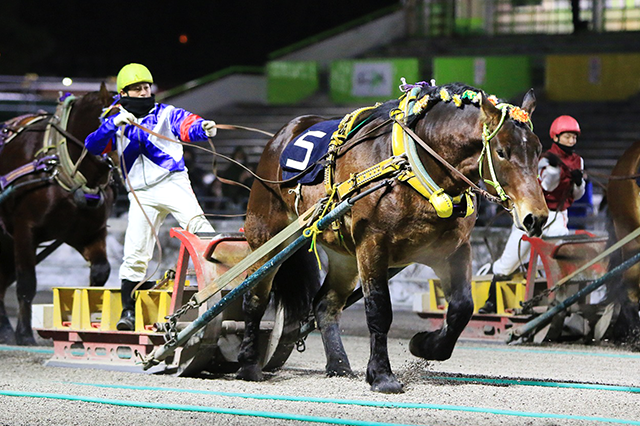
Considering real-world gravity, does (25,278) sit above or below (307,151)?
below

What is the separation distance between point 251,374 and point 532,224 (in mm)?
2340

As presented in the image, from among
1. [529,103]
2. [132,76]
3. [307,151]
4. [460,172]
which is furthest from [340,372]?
[132,76]

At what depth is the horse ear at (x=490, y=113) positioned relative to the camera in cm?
535

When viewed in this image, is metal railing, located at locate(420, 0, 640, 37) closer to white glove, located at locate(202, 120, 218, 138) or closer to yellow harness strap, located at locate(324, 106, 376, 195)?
white glove, located at locate(202, 120, 218, 138)

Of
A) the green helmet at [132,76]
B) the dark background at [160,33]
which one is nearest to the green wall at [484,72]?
the dark background at [160,33]

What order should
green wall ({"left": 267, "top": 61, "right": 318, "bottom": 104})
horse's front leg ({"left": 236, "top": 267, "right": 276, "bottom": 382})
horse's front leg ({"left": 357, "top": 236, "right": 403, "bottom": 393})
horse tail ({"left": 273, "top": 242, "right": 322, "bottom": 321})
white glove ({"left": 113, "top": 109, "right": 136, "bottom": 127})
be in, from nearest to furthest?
horse's front leg ({"left": 357, "top": 236, "right": 403, "bottom": 393}) → horse's front leg ({"left": 236, "top": 267, "right": 276, "bottom": 382}) → white glove ({"left": 113, "top": 109, "right": 136, "bottom": 127}) → horse tail ({"left": 273, "top": 242, "right": 322, "bottom": 321}) → green wall ({"left": 267, "top": 61, "right": 318, "bottom": 104})

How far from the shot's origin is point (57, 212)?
8422mm

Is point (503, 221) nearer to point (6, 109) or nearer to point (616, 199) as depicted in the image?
point (616, 199)

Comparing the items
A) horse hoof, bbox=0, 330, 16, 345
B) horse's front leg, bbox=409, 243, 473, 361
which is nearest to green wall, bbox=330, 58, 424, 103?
horse hoof, bbox=0, 330, 16, 345

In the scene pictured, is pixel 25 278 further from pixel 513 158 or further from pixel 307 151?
pixel 513 158

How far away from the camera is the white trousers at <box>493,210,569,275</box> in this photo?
29.0ft

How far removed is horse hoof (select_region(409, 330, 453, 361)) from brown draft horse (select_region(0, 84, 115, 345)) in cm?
333

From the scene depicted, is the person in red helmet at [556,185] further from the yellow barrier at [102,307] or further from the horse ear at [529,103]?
the yellow barrier at [102,307]

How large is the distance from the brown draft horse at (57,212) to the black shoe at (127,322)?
1.47 metres
